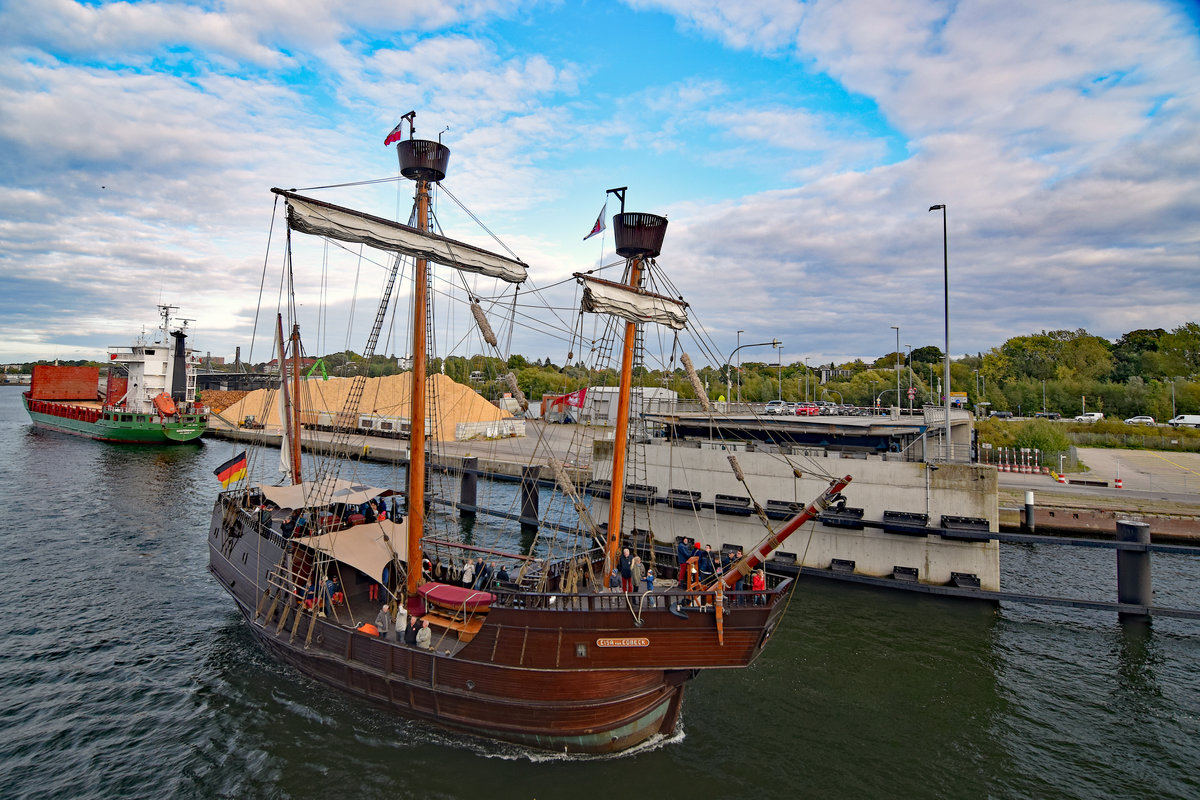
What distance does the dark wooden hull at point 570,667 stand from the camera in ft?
38.9

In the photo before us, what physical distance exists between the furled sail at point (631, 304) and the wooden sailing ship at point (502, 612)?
0.14 ft

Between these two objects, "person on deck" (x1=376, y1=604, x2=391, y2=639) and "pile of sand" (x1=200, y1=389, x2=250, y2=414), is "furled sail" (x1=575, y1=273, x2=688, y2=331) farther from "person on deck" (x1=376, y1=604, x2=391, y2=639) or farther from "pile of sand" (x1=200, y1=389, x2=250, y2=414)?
"pile of sand" (x1=200, y1=389, x2=250, y2=414)

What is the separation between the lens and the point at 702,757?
1230 centimetres

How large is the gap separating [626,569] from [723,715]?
415cm

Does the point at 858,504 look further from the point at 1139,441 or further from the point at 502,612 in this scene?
the point at 1139,441

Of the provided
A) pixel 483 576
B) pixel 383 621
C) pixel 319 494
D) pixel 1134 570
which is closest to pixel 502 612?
pixel 483 576

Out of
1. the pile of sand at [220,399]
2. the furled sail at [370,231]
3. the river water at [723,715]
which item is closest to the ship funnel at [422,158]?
the furled sail at [370,231]

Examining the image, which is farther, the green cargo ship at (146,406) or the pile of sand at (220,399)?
the pile of sand at (220,399)

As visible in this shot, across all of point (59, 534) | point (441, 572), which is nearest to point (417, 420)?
point (441, 572)

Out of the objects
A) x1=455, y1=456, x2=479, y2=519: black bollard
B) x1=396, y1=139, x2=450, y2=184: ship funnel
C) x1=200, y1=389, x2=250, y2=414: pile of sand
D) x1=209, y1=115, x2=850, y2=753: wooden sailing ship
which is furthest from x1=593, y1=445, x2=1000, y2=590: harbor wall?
x1=200, y1=389, x2=250, y2=414: pile of sand

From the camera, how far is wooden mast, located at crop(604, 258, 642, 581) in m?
14.4

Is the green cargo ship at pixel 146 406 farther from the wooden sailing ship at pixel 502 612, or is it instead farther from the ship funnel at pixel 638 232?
the ship funnel at pixel 638 232

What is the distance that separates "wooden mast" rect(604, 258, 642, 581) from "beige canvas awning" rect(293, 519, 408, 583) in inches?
226

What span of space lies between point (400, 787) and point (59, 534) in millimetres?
27699
